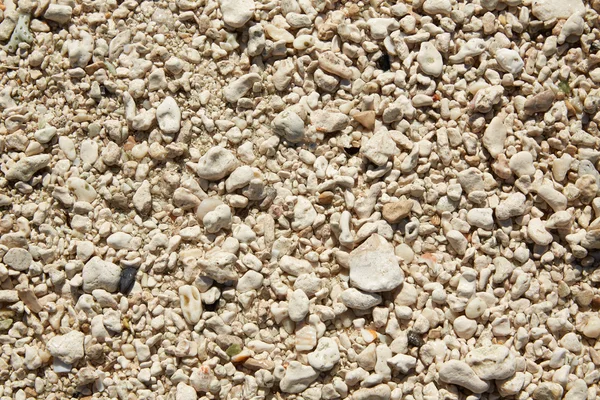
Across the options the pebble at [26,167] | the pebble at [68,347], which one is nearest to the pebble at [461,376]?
the pebble at [68,347]

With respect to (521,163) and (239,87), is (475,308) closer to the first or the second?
(521,163)

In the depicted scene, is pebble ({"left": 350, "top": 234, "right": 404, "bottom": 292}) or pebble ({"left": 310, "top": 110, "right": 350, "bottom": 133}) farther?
pebble ({"left": 310, "top": 110, "right": 350, "bottom": 133})

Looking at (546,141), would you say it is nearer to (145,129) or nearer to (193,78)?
(193,78)

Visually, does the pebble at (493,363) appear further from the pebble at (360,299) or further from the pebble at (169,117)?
the pebble at (169,117)

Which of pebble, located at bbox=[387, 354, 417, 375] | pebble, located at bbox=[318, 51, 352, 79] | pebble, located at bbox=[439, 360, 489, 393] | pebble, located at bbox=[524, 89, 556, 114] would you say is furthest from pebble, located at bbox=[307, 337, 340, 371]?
pebble, located at bbox=[524, 89, 556, 114]

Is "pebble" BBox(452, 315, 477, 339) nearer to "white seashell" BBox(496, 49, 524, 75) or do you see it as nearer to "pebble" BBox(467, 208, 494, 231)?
"pebble" BBox(467, 208, 494, 231)

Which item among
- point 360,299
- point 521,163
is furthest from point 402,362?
point 521,163
